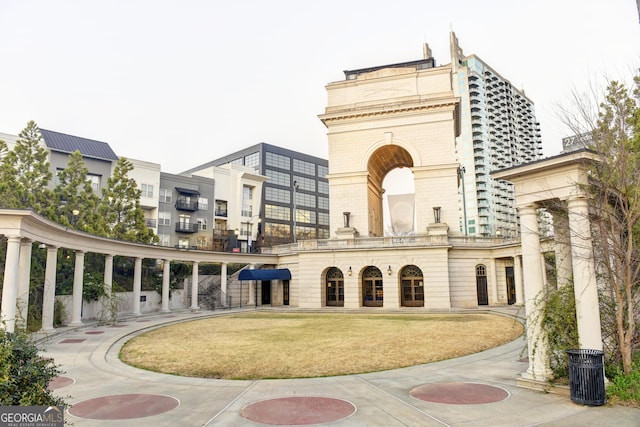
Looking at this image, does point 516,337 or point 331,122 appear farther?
point 331,122

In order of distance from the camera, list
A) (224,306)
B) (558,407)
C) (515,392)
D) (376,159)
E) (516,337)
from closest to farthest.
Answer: (558,407)
(515,392)
(516,337)
(224,306)
(376,159)

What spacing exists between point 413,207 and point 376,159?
7494 millimetres

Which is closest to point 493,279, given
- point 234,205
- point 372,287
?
point 372,287

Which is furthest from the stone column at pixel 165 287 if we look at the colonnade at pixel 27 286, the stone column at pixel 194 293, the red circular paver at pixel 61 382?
the red circular paver at pixel 61 382

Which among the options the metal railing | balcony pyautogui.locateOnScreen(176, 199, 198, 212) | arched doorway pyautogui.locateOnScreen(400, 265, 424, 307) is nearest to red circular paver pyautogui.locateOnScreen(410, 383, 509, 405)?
the metal railing

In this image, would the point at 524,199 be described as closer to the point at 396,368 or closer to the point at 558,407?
the point at 558,407

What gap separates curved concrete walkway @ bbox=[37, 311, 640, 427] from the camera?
8.69m

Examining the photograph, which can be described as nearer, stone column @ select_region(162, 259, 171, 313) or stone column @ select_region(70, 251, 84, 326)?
stone column @ select_region(70, 251, 84, 326)

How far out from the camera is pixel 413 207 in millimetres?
47312

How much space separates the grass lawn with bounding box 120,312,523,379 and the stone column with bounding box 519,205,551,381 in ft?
14.3

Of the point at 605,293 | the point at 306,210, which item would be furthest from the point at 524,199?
the point at 306,210

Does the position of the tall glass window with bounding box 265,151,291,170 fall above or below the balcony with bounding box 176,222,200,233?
above

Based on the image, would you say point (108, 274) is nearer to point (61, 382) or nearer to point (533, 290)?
point (61, 382)

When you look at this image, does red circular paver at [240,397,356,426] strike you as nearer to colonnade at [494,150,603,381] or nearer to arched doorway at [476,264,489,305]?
colonnade at [494,150,603,381]
